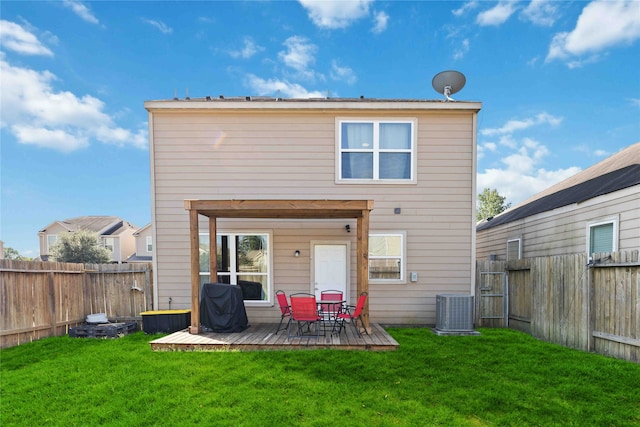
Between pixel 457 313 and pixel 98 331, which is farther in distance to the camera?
pixel 457 313

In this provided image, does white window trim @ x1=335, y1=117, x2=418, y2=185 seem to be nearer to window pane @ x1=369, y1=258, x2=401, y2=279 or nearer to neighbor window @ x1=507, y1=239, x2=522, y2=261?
window pane @ x1=369, y1=258, x2=401, y2=279

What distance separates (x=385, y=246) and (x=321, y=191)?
198 cm

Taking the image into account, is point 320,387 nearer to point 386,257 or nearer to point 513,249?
point 386,257

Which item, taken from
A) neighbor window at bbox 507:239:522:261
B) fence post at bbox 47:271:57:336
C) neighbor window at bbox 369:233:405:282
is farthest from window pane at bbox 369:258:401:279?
fence post at bbox 47:271:57:336

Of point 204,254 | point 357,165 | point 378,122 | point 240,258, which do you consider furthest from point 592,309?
point 204,254

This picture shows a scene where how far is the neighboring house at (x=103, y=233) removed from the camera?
2650cm

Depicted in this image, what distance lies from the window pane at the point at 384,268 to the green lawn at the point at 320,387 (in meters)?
1.95

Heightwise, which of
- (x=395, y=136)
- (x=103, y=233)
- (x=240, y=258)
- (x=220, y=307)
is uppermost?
(x=395, y=136)

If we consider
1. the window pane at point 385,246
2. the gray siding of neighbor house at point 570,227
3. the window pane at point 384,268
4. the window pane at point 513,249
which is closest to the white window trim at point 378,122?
the window pane at point 385,246

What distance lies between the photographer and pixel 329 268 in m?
7.11

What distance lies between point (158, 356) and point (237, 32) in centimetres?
1068

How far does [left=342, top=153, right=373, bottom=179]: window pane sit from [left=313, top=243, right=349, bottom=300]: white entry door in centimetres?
167

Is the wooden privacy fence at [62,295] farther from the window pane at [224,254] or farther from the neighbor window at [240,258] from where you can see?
the window pane at [224,254]

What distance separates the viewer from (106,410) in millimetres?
3242
